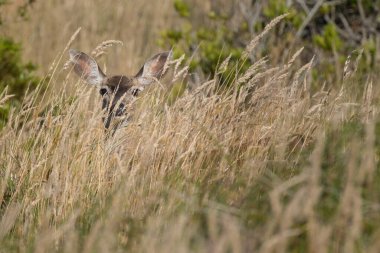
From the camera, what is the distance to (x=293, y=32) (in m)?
10.5

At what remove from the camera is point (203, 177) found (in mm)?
5238

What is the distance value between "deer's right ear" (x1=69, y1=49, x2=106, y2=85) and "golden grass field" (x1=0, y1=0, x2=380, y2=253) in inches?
35.9

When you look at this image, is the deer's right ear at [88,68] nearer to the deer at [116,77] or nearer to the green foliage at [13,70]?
the deer at [116,77]

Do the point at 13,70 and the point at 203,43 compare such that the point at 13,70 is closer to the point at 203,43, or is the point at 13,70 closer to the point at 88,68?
the point at 88,68

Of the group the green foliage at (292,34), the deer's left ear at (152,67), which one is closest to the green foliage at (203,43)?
the green foliage at (292,34)

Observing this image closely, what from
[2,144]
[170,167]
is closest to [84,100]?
[2,144]

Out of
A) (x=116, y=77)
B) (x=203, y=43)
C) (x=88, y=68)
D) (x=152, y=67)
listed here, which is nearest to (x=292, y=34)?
(x=203, y=43)

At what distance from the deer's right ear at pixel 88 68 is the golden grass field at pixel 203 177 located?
2.99 ft

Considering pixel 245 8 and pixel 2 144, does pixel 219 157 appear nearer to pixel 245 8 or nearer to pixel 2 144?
pixel 2 144

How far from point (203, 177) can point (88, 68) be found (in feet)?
9.51

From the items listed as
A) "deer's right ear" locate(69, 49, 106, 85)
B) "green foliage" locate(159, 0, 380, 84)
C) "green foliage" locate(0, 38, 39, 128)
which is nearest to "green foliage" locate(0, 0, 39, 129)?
"green foliage" locate(0, 38, 39, 128)

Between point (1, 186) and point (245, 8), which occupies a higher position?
point (245, 8)

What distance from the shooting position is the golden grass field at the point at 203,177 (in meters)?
3.65

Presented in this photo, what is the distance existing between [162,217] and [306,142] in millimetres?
1650
